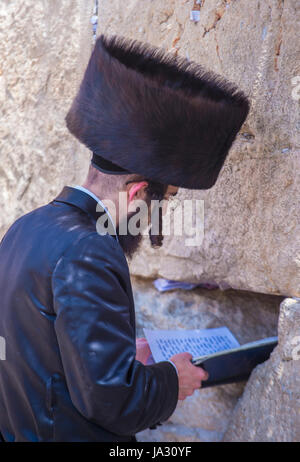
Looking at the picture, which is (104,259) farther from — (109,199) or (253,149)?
(253,149)

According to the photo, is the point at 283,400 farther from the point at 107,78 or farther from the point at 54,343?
the point at 107,78

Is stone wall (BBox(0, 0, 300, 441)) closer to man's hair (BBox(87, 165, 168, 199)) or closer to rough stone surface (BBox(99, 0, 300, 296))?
rough stone surface (BBox(99, 0, 300, 296))

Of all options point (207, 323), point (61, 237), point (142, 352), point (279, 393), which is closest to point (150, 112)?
point (61, 237)

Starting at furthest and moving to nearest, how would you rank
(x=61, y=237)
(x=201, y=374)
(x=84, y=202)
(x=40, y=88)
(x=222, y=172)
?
(x=40, y=88), (x=222, y=172), (x=201, y=374), (x=84, y=202), (x=61, y=237)

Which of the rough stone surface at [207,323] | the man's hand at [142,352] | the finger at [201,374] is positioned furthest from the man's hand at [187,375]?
the rough stone surface at [207,323]

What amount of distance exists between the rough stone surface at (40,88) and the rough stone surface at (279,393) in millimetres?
1540

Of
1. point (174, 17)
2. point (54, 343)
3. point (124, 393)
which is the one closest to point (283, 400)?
point (124, 393)

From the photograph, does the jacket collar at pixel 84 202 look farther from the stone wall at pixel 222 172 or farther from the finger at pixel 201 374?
the stone wall at pixel 222 172

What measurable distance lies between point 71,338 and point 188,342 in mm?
856

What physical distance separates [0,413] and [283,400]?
0.97m

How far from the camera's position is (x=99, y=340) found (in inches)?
49.7

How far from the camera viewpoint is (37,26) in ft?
9.69

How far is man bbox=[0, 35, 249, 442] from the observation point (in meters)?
1.28

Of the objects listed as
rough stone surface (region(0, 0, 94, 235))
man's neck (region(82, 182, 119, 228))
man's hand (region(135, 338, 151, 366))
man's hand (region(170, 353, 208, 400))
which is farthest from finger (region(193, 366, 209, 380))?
rough stone surface (region(0, 0, 94, 235))
